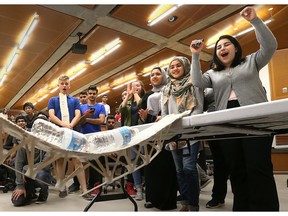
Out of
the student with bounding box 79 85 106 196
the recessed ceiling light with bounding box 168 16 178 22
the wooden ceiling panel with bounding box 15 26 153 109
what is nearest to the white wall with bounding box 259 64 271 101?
the recessed ceiling light with bounding box 168 16 178 22

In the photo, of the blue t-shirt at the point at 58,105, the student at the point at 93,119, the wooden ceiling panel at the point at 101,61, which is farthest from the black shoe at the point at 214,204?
the wooden ceiling panel at the point at 101,61

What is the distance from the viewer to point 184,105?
1.39m

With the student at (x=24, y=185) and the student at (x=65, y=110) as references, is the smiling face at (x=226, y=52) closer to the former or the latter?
the student at (x=65, y=110)

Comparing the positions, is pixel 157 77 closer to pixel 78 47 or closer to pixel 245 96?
pixel 245 96

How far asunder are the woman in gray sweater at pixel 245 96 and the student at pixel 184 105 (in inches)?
3.8

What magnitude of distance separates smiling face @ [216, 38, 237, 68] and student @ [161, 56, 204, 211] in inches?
7.3

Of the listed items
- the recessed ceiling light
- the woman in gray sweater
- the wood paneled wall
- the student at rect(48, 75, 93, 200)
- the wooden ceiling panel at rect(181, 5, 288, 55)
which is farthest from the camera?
the wood paneled wall

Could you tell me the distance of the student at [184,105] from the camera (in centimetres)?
140

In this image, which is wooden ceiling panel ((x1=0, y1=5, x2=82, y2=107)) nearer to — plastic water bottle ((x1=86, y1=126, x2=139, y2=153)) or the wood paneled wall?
the wood paneled wall

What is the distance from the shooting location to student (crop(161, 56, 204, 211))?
1397mm

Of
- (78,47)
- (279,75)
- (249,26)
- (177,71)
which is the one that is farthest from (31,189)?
(279,75)

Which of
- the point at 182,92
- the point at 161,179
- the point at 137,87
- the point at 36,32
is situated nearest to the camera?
the point at 182,92

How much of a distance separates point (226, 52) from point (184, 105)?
1.08 feet

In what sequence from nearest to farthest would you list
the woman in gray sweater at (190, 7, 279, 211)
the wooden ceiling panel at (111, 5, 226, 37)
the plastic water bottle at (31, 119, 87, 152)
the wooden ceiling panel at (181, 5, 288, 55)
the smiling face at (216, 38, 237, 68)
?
the plastic water bottle at (31, 119, 87, 152) < the woman in gray sweater at (190, 7, 279, 211) < the smiling face at (216, 38, 237, 68) < the wooden ceiling panel at (111, 5, 226, 37) < the wooden ceiling panel at (181, 5, 288, 55)
